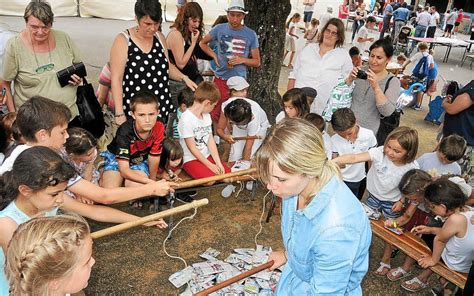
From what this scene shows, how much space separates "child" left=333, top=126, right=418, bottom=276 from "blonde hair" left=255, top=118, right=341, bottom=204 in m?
1.87

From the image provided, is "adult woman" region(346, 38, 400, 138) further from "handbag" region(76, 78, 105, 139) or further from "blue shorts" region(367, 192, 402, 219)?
"handbag" region(76, 78, 105, 139)

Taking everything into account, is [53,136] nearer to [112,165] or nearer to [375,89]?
[112,165]

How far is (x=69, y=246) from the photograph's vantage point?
157 centimetres

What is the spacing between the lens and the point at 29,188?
6.77 feet

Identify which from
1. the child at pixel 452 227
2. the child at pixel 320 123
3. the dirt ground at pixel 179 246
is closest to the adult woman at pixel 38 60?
the dirt ground at pixel 179 246

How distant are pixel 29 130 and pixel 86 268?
1379 mm

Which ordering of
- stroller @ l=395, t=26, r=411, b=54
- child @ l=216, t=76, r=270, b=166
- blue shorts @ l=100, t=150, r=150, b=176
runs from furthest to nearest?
stroller @ l=395, t=26, r=411, b=54 → child @ l=216, t=76, r=270, b=166 → blue shorts @ l=100, t=150, r=150, b=176

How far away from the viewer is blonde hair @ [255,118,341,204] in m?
1.59

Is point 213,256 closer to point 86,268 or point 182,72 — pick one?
point 86,268

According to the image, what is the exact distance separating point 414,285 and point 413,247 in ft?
1.30

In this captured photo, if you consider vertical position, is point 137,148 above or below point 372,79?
below

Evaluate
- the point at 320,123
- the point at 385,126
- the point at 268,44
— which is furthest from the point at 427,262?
the point at 268,44

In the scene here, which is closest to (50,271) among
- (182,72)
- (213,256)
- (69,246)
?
(69,246)

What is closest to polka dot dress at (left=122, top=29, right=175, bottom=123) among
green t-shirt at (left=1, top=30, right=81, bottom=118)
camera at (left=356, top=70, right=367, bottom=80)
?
green t-shirt at (left=1, top=30, right=81, bottom=118)
